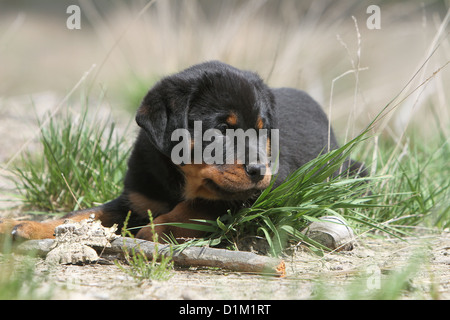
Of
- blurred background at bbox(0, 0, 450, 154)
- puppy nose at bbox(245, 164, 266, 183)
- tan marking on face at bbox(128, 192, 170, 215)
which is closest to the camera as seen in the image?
puppy nose at bbox(245, 164, 266, 183)

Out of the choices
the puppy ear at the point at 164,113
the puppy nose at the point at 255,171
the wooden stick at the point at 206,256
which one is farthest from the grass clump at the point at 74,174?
the puppy nose at the point at 255,171

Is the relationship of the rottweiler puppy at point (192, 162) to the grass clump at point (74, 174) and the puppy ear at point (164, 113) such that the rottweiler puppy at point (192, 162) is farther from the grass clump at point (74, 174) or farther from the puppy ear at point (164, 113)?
the grass clump at point (74, 174)

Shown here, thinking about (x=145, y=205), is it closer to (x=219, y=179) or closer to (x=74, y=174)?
(x=219, y=179)

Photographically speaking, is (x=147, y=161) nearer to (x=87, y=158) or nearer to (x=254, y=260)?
(x=87, y=158)

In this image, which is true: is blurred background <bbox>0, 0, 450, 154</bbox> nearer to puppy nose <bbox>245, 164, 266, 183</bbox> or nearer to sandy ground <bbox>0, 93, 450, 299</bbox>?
sandy ground <bbox>0, 93, 450, 299</bbox>

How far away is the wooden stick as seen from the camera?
244 cm

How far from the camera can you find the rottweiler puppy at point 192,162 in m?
2.86

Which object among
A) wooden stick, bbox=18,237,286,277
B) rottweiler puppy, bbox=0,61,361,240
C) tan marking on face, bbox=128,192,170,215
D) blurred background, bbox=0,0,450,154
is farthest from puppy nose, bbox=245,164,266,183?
blurred background, bbox=0,0,450,154

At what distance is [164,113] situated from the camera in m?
2.93

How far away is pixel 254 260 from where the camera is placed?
2451 millimetres

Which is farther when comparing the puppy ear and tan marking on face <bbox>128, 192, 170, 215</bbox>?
tan marking on face <bbox>128, 192, 170, 215</bbox>

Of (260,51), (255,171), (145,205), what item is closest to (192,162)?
(255,171)

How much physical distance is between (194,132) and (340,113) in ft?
13.4

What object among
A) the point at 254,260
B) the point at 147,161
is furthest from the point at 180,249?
the point at 147,161
